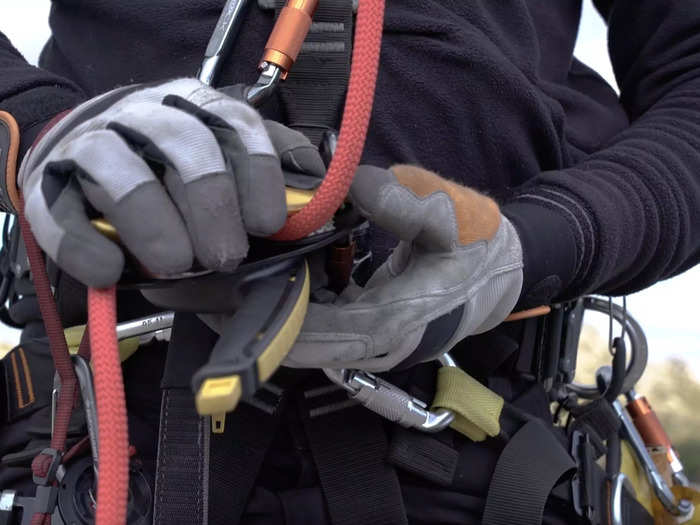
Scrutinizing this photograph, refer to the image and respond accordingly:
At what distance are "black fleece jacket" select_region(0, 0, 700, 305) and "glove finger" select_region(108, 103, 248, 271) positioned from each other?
366 mm

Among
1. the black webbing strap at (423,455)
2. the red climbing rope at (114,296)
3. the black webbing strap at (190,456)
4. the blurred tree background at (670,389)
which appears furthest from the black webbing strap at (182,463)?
the blurred tree background at (670,389)

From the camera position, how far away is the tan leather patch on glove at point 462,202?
699 millimetres

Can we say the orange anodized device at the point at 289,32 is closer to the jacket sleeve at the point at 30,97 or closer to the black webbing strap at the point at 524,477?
the jacket sleeve at the point at 30,97

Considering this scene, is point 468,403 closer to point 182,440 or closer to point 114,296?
point 182,440

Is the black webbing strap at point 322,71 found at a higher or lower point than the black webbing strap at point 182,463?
higher

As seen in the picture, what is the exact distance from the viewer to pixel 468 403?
0.94 m

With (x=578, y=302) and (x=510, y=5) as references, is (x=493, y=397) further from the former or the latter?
(x=510, y=5)

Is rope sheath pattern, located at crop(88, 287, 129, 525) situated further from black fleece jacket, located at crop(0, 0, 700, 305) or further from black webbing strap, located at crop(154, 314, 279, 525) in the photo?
black fleece jacket, located at crop(0, 0, 700, 305)

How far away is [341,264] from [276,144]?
5.1 inches

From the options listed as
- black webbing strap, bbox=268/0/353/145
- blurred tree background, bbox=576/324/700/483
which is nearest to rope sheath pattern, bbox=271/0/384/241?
black webbing strap, bbox=268/0/353/145

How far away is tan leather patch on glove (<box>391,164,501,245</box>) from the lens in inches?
27.5

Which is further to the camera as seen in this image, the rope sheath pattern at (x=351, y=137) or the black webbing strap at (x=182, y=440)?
the black webbing strap at (x=182, y=440)

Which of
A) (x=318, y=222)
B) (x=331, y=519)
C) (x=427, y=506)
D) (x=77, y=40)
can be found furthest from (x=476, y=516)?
(x=77, y=40)

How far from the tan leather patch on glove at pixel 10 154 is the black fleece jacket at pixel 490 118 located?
20mm
